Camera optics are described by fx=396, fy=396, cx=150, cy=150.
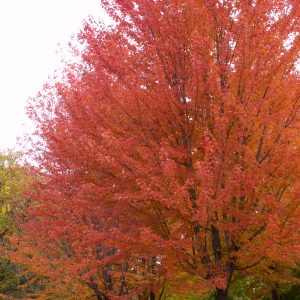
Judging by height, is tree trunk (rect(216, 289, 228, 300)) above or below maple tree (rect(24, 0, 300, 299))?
below

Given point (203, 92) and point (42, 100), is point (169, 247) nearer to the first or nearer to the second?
point (203, 92)

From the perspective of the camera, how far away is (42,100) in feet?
33.9

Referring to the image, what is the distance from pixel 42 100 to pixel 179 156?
5355 millimetres

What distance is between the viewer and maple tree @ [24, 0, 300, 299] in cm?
603

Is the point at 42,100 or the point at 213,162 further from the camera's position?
the point at 42,100

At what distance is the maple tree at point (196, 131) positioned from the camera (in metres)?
6.03

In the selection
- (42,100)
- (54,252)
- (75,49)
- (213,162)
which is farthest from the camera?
(54,252)

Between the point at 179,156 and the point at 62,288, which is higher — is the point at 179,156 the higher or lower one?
the higher one

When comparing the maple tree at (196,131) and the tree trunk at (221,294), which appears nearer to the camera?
the maple tree at (196,131)

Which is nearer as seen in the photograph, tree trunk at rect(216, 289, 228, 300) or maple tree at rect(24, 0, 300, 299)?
maple tree at rect(24, 0, 300, 299)

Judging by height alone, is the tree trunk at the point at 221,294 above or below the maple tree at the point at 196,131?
below

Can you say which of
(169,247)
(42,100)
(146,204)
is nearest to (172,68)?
(146,204)

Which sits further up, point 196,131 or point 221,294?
point 196,131

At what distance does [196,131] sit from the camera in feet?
23.0
